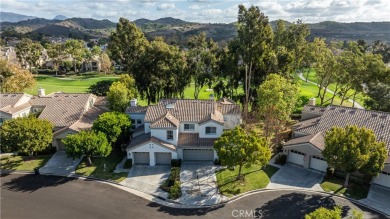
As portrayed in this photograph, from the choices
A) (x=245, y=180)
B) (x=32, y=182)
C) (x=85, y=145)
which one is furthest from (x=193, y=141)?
(x=32, y=182)

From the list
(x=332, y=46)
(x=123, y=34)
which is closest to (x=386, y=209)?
(x=332, y=46)

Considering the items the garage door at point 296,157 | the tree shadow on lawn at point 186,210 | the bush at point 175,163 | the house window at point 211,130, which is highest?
the house window at point 211,130

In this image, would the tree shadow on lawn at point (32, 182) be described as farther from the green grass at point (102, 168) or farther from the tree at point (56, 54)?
the tree at point (56, 54)

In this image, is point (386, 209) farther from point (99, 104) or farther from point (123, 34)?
point (123, 34)

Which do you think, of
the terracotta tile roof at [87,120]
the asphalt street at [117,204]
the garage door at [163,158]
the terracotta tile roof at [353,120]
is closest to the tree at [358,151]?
the asphalt street at [117,204]

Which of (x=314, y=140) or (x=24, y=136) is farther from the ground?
(x=24, y=136)

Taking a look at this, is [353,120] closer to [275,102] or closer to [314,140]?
[314,140]
